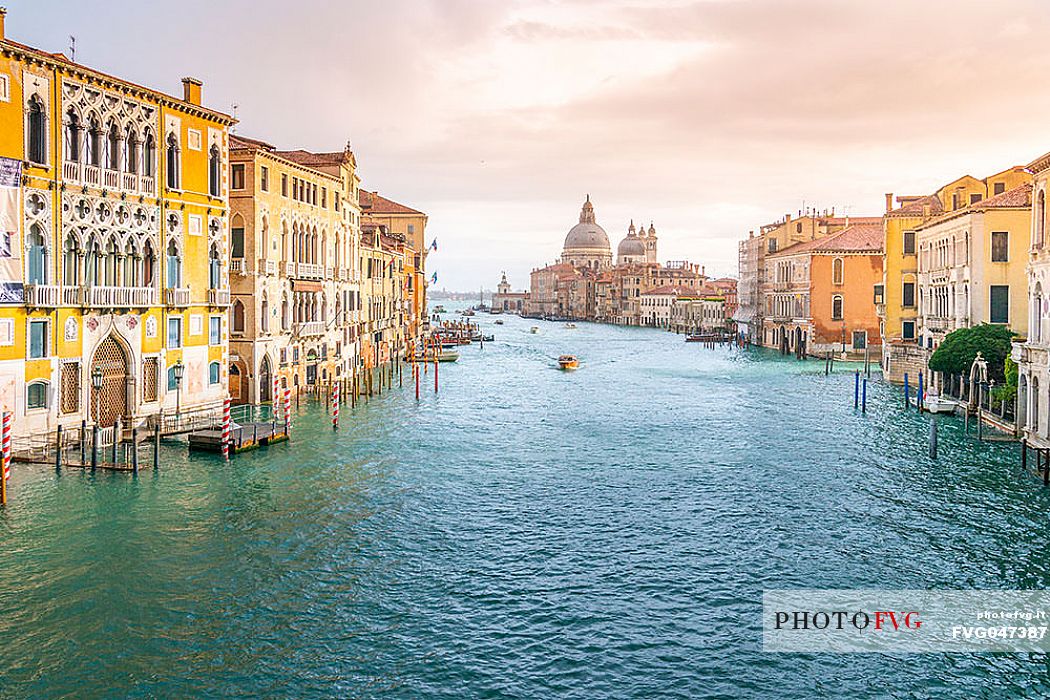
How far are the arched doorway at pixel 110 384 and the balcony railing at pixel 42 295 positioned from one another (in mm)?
1944

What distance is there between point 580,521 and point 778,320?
204ft

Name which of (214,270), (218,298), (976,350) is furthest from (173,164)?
(976,350)

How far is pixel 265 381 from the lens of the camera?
111ft

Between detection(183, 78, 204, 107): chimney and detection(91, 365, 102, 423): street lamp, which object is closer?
detection(91, 365, 102, 423): street lamp

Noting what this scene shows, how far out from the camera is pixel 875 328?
223 ft

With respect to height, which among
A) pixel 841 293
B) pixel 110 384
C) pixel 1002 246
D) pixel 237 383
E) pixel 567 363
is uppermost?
pixel 1002 246

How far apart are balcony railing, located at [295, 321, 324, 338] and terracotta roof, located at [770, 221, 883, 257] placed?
42.4 meters

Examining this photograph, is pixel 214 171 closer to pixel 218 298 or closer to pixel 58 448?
pixel 218 298

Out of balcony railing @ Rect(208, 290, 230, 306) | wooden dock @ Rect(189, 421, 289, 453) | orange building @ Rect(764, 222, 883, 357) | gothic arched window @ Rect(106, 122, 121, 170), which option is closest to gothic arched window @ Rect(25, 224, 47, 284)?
gothic arched window @ Rect(106, 122, 121, 170)

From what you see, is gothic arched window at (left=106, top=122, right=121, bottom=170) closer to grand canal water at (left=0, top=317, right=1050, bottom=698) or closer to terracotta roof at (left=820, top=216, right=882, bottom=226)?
grand canal water at (left=0, top=317, right=1050, bottom=698)

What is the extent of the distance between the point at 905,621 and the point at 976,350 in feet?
Result: 72.4

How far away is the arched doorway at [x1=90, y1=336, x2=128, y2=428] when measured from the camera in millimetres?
24367

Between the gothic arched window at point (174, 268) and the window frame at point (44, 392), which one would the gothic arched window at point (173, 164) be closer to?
A: the gothic arched window at point (174, 268)

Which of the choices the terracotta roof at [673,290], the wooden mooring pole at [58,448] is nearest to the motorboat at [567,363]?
the wooden mooring pole at [58,448]
